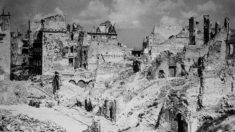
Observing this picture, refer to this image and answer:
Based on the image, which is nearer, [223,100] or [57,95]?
[223,100]

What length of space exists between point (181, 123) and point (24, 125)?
1307cm

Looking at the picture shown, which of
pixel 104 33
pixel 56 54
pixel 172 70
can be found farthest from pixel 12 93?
pixel 104 33

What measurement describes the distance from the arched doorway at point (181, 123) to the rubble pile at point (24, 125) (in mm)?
9795

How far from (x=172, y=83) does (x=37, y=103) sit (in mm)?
15248

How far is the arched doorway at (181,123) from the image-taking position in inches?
944

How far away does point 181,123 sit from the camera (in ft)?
81.4

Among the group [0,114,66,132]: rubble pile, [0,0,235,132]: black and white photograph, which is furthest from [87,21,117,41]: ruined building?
[0,114,66,132]: rubble pile

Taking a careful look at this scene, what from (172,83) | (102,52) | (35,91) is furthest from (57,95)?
(172,83)

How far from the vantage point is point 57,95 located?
4044cm

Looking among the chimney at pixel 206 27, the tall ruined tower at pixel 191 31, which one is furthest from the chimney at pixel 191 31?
the chimney at pixel 206 27

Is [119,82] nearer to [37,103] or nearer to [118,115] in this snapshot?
[118,115]

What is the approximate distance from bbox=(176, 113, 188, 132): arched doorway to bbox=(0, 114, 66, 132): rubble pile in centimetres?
979

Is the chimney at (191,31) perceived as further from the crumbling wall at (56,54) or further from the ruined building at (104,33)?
the crumbling wall at (56,54)

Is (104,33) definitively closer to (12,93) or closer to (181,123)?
(12,93)
